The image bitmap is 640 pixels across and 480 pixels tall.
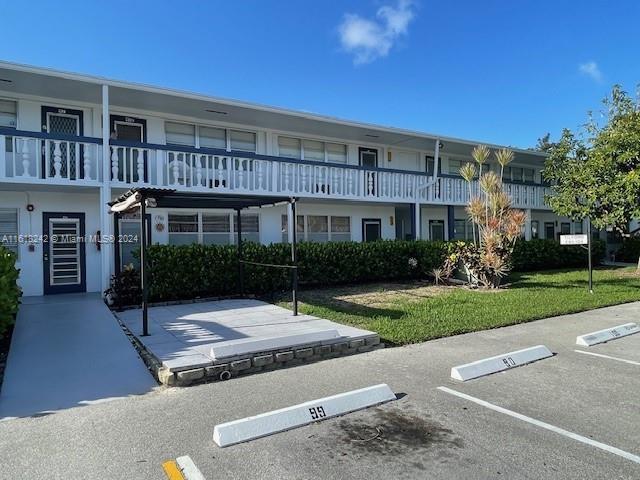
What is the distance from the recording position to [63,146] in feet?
36.0

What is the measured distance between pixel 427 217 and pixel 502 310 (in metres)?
10.2

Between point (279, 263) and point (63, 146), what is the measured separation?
19.6 feet

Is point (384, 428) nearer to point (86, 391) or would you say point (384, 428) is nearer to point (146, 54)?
point (86, 391)

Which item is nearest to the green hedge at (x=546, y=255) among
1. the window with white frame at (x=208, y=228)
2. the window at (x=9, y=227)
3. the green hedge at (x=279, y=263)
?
the green hedge at (x=279, y=263)

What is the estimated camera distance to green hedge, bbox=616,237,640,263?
23.4 metres

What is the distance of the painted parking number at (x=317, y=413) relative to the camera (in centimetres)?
407

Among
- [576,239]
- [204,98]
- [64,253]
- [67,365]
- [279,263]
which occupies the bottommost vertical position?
[67,365]

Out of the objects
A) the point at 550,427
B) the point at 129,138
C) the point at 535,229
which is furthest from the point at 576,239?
the point at 129,138

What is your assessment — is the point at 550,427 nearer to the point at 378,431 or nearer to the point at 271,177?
the point at 378,431

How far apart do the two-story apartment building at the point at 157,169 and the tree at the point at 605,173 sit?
4369 millimetres

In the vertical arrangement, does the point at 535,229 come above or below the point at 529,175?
below

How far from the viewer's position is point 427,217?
19.2m

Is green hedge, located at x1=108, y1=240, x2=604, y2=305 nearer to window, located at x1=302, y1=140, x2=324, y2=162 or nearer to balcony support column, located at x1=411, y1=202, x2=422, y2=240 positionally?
balcony support column, located at x1=411, y1=202, x2=422, y2=240

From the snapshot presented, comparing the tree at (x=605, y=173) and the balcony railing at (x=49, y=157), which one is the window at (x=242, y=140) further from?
the tree at (x=605, y=173)
